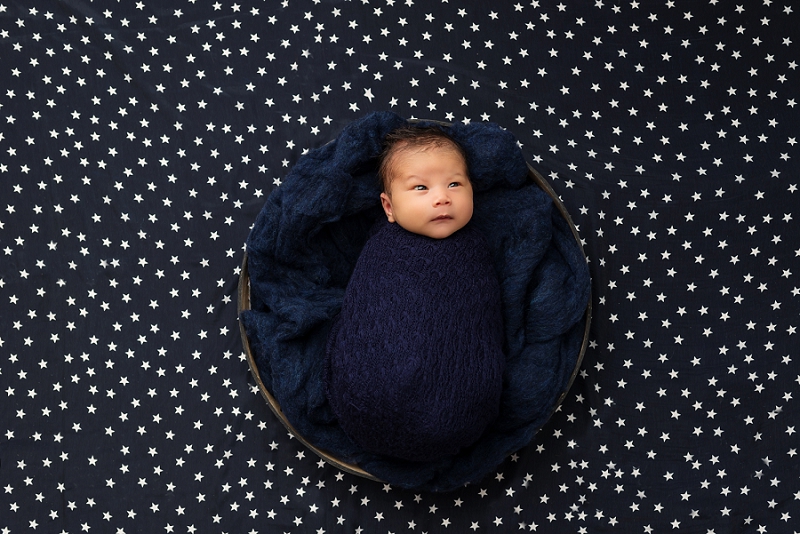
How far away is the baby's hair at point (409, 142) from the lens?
1364 mm

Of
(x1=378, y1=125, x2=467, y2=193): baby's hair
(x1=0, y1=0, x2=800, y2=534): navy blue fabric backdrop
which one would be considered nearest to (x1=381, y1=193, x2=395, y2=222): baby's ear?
(x1=378, y1=125, x2=467, y2=193): baby's hair

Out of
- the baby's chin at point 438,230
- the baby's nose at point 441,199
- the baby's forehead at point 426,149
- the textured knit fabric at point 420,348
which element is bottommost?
the textured knit fabric at point 420,348

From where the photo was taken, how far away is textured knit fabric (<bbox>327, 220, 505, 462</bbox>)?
4.34ft

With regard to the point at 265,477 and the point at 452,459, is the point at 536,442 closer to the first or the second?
the point at 452,459

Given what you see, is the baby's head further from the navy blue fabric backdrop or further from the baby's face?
the navy blue fabric backdrop

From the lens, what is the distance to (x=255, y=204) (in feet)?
5.17

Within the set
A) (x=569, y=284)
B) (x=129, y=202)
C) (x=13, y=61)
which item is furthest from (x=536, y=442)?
(x=13, y=61)

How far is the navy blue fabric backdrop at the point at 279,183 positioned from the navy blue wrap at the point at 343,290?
140 mm

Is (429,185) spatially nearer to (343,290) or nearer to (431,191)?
(431,191)

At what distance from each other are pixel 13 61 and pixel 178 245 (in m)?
0.50

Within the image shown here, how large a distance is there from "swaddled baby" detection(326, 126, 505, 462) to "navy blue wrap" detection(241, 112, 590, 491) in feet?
0.20

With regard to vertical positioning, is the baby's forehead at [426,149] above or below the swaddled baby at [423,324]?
above

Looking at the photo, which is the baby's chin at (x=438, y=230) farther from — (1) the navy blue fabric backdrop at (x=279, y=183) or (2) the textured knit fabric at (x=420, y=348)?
(1) the navy blue fabric backdrop at (x=279, y=183)

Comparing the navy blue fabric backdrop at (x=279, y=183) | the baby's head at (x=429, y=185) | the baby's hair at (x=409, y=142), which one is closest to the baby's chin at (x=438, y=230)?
the baby's head at (x=429, y=185)
